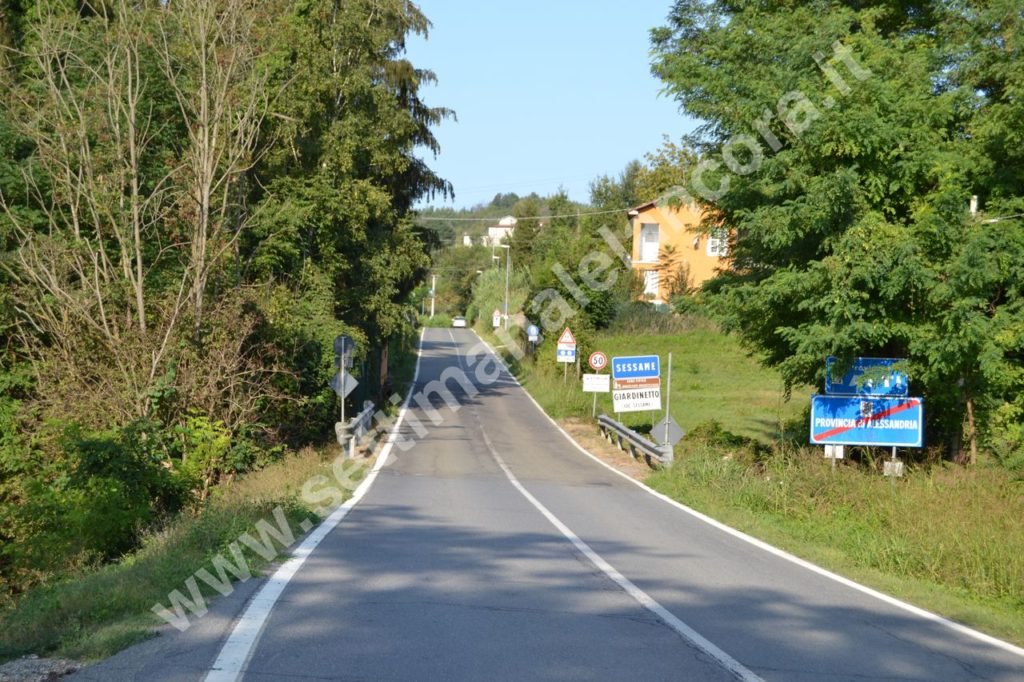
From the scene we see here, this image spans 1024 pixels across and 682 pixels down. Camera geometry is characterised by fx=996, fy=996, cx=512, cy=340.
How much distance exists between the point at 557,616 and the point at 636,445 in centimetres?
1992

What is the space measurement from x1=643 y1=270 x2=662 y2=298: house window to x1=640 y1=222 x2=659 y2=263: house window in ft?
3.77

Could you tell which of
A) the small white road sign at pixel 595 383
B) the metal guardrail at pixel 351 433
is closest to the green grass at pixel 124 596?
the metal guardrail at pixel 351 433

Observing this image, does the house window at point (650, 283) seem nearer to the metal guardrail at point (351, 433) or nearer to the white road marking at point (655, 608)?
the metal guardrail at point (351, 433)

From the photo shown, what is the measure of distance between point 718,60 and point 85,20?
15668mm

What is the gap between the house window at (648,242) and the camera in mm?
69062

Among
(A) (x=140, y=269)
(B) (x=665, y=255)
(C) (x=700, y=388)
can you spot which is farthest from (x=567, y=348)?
(B) (x=665, y=255)

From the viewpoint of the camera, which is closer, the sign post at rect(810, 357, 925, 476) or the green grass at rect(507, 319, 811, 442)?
the sign post at rect(810, 357, 925, 476)

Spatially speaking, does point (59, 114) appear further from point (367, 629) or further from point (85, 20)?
point (367, 629)

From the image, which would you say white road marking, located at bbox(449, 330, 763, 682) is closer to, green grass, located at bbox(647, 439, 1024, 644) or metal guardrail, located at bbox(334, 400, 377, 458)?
green grass, located at bbox(647, 439, 1024, 644)

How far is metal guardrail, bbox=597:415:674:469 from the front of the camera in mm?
24297

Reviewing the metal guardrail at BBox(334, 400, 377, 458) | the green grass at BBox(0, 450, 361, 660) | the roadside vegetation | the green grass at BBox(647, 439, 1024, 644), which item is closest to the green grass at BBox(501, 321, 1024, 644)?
the green grass at BBox(647, 439, 1024, 644)

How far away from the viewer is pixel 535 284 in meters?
60.2

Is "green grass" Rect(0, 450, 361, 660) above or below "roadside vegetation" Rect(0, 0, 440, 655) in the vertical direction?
below

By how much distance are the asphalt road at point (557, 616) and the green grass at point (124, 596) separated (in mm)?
421
